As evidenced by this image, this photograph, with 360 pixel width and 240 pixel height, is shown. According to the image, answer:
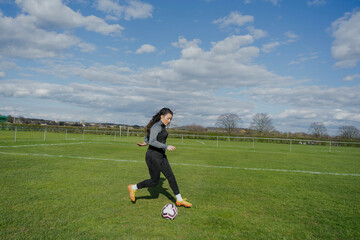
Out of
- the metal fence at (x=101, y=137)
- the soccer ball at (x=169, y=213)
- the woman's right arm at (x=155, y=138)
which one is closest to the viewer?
the soccer ball at (x=169, y=213)

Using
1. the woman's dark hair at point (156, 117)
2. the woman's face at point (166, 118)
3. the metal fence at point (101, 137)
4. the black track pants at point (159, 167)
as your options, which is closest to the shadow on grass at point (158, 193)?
the black track pants at point (159, 167)

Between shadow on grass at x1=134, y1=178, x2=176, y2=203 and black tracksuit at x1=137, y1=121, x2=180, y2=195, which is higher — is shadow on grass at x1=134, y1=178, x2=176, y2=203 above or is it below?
below

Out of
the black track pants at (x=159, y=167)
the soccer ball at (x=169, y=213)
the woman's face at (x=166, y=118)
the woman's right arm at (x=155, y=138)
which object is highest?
the woman's face at (x=166, y=118)

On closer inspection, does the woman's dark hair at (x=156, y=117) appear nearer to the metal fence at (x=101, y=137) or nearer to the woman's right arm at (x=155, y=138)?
the woman's right arm at (x=155, y=138)

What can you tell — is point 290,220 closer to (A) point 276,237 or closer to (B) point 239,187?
(A) point 276,237

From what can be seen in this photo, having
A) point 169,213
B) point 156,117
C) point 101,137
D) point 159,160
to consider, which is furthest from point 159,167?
point 101,137

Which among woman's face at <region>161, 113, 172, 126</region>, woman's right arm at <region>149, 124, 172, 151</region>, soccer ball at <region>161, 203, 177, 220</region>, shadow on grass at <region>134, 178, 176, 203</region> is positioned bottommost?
shadow on grass at <region>134, 178, 176, 203</region>

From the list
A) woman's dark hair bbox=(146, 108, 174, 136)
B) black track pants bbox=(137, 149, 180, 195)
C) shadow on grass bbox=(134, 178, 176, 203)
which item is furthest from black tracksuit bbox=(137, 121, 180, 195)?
shadow on grass bbox=(134, 178, 176, 203)

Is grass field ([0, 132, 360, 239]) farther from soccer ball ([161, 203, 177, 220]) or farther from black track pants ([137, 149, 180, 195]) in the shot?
black track pants ([137, 149, 180, 195])

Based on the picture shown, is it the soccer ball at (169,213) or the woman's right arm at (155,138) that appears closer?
the soccer ball at (169,213)

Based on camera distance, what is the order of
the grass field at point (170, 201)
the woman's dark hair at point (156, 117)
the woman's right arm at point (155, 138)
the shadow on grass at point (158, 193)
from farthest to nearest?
1. the shadow on grass at point (158, 193)
2. the woman's dark hair at point (156, 117)
3. the woman's right arm at point (155, 138)
4. the grass field at point (170, 201)

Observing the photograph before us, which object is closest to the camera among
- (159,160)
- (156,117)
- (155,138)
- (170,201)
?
(155,138)

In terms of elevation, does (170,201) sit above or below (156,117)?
below

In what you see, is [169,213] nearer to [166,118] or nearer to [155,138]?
[155,138]
